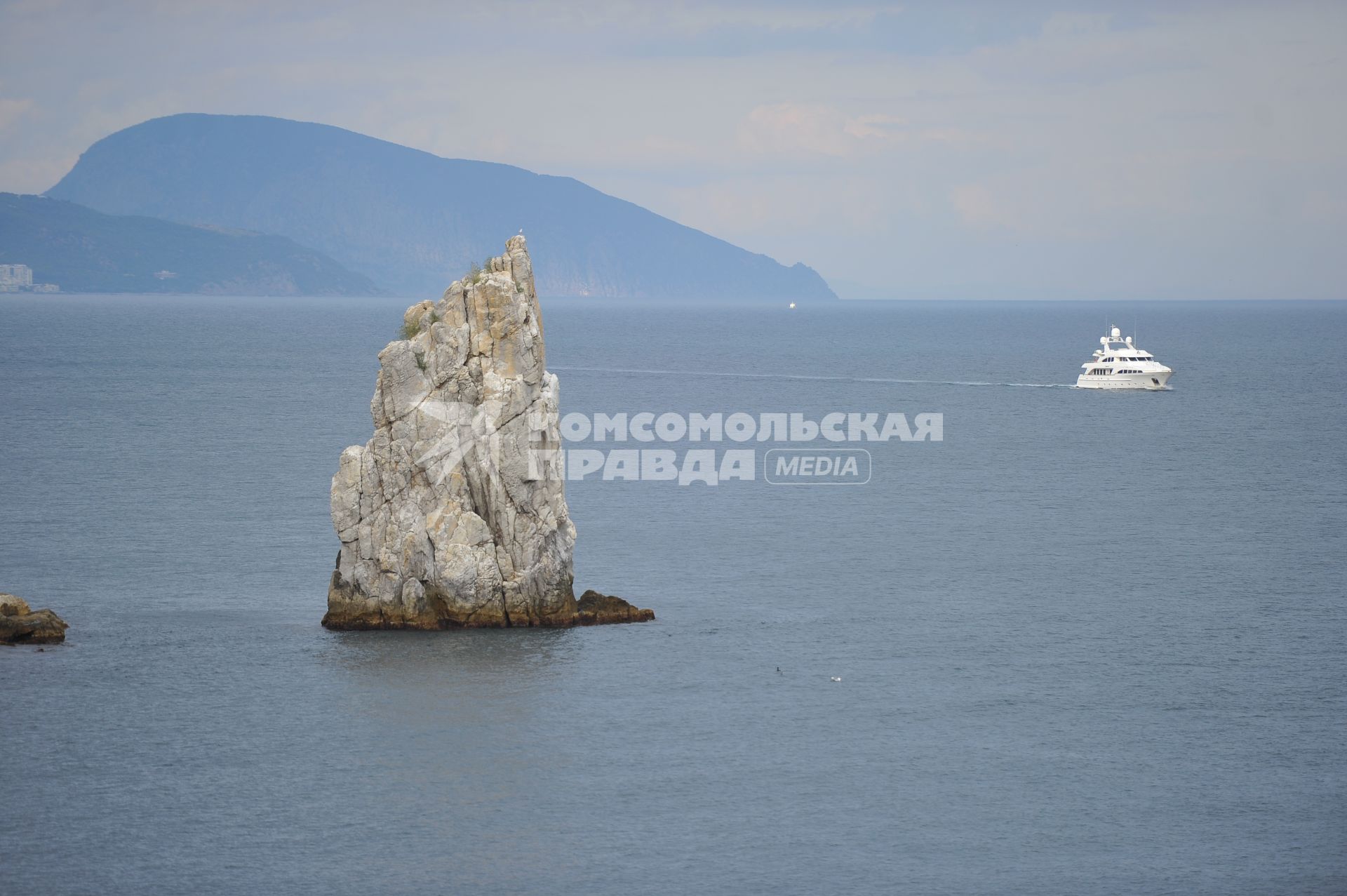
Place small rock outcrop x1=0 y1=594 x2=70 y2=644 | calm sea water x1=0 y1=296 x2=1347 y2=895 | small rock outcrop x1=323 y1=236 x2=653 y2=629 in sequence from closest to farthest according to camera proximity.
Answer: calm sea water x1=0 y1=296 x2=1347 y2=895 < small rock outcrop x1=0 y1=594 x2=70 y2=644 < small rock outcrop x1=323 y1=236 x2=653 y2=629

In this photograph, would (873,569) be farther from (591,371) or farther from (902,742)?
(591,371)

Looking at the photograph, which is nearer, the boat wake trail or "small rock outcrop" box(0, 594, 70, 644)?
"small rock outcrop" box(0, 594, 70, 644)

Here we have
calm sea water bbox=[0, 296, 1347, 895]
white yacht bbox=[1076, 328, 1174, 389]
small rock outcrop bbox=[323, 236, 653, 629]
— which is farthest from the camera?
white yacht bbox=[1076, 328, 1174, 389]

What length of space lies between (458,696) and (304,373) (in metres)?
122

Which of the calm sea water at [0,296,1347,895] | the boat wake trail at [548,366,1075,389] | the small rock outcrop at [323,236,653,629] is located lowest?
the calm sea water at [0,296,1347,895]

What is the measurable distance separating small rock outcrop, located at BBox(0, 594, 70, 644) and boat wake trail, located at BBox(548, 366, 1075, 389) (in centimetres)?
12392

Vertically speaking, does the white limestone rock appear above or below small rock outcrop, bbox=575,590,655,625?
above

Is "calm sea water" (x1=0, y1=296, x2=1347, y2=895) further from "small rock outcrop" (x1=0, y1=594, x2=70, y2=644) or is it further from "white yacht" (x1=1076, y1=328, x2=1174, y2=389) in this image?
"white yacht" (x1=1076, y1=328, x2=1174, y2=389)

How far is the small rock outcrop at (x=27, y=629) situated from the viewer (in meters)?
59.2

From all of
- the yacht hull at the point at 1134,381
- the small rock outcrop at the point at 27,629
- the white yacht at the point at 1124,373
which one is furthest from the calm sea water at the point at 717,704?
the white yacht at the point at 1124,373

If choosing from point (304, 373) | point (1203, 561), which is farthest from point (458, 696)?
point (304, 373)

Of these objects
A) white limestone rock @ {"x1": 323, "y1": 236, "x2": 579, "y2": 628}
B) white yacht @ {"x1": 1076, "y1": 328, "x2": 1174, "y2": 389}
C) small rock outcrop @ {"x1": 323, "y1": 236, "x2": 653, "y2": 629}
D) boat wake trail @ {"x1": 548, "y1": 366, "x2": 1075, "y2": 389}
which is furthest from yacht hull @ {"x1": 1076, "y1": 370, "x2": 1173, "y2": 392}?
white limestone rock @ {"x1": 323, "y1": 236, "x2": 579, "y2": 628}

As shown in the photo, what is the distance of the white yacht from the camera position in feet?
524

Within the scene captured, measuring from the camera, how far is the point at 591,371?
18575cm
